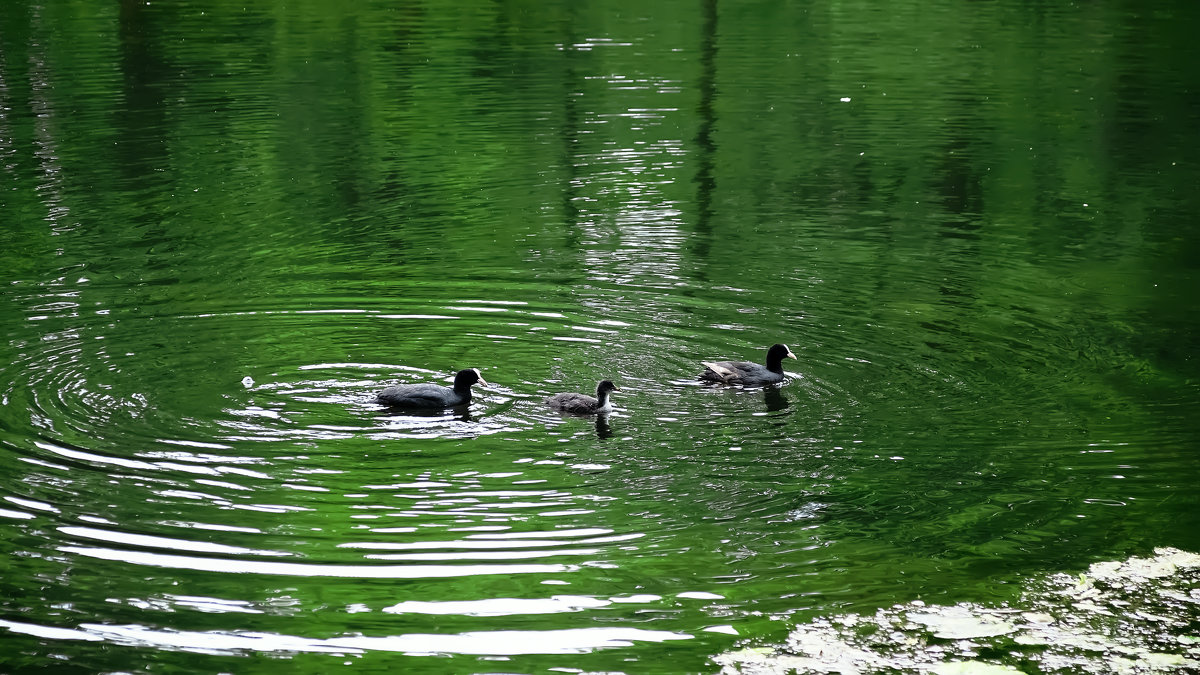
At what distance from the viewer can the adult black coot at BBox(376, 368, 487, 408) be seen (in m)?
11.6

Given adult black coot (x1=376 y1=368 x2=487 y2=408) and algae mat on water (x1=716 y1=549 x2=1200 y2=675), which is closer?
algae mat on water (x1=716 y1=549 x2=1200 y2=675)

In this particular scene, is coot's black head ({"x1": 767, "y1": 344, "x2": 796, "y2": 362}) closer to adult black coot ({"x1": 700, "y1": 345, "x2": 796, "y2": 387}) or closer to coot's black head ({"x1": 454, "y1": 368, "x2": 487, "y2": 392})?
adult black coot ({"x1": 700, "y1": 345, "x2": 796, "y2": 387})

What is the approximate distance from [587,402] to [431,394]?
132cm

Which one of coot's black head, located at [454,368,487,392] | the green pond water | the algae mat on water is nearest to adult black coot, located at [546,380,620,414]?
the green pond water

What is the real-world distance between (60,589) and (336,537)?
172 cm

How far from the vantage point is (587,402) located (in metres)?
11.4

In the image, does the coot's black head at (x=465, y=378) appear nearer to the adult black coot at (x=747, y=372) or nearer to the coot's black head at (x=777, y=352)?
the adult black coot at (x=747, y=372)

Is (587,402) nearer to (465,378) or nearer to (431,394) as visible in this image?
(465,378)

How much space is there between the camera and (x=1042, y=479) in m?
10.3

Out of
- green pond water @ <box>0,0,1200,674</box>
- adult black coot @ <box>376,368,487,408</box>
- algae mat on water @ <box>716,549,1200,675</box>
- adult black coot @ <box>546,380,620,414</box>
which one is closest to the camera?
algae mat on water @ <box>716,549,1200,675</box>

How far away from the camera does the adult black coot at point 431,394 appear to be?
11.6m

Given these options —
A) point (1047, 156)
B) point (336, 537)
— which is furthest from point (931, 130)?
point (336, 537)

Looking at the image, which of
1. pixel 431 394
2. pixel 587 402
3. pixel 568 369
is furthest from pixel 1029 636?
pixel 568 369

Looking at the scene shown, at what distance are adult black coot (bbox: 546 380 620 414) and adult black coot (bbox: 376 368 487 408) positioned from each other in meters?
0.81
